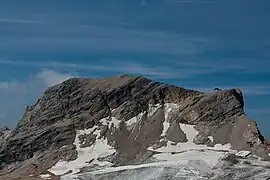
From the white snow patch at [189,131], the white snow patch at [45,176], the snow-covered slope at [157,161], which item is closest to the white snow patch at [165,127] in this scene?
the snow-covered slope at [157,161]

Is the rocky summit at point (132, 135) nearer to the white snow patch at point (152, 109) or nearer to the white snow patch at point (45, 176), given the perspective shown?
the white snow patch at point (152, 109)

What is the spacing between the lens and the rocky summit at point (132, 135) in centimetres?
13425

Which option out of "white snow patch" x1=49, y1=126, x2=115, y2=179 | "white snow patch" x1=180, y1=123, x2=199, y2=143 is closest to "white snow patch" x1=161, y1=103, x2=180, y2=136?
"white snow patch" x1=180, y1=123, x2=199, y2=143

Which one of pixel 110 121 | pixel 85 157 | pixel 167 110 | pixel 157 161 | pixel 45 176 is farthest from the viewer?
pixel 110 121

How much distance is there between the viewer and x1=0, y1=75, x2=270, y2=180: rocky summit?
134 m

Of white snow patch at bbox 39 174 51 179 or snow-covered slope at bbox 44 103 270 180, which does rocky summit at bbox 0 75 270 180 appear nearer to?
snow-covered slope at bbox 44 103 270 180

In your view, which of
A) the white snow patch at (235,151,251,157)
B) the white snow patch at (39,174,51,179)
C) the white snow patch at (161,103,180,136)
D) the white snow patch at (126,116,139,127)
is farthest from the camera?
the white snow patch at (126,116,139,127)

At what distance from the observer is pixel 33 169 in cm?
16275

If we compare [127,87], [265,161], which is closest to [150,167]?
[265,161]

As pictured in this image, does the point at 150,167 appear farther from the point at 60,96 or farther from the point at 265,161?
the point at 60,96

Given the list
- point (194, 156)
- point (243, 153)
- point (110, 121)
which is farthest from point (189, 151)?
point (110, 121)

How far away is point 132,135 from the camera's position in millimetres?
162500

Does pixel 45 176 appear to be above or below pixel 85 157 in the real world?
below

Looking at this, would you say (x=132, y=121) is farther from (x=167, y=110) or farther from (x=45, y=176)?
(x=45, y=176)
